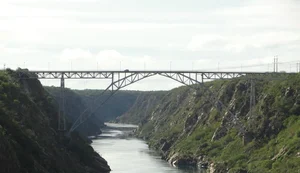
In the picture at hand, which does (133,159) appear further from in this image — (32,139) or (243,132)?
(32,139)

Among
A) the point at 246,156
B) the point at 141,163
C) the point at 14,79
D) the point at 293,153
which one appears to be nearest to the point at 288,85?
the point at 246,156

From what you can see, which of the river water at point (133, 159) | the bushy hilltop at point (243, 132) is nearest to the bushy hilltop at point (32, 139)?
the river water at point (133, 159)

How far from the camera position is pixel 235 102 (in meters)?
121

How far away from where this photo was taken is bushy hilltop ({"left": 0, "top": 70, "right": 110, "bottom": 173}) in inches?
2379

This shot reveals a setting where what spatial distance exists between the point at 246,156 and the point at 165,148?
42.3 metres

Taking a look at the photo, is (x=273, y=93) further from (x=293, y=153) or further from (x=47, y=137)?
(x=47, y=137)

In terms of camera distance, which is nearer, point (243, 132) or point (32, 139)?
point (32, 139)

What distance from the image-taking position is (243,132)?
336ft

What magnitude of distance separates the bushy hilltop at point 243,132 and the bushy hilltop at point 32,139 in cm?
2272

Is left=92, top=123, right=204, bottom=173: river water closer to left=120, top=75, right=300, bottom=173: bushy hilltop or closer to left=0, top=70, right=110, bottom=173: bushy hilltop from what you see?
left=120, top=75, right=300, bottom=173: bushy hilltop

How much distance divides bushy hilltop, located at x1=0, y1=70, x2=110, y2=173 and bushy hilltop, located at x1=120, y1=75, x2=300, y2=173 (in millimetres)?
22716

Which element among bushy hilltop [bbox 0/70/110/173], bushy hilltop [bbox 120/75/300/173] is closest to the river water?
bushy hilltop [bbox 120/75/300/173]

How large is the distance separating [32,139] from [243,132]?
1686 inches

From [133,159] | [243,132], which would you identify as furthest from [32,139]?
[133,159]
